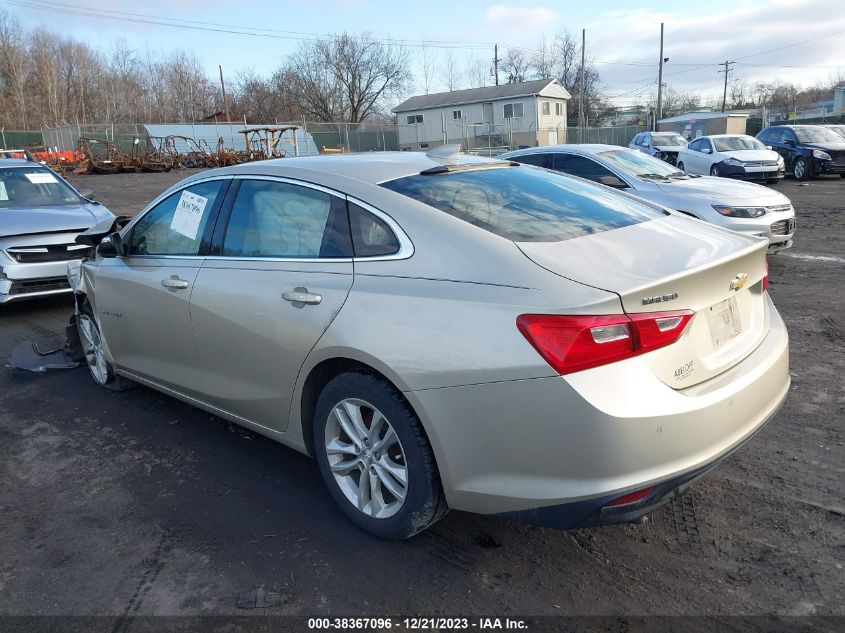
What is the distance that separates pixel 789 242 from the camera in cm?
840

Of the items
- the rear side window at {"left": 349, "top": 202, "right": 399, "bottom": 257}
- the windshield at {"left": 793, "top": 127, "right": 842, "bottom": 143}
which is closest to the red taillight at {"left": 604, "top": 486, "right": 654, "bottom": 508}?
the rear side window at {"left": 349, "top": 202, "right": 399, "bottom": 257}

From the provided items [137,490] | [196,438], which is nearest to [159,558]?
[137,490]

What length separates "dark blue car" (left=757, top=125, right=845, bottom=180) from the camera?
1942cm

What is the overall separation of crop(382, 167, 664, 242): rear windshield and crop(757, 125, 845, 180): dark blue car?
19.5m

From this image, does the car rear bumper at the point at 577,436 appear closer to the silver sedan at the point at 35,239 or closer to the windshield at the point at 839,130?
the silver sedan at the point at 35,239

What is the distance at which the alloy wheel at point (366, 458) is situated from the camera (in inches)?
111

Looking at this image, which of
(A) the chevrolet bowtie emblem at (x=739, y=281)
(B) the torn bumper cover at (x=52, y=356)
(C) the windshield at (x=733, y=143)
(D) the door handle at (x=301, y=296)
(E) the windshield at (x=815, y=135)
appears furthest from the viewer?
(E) the windshield at (x=815, y=135)

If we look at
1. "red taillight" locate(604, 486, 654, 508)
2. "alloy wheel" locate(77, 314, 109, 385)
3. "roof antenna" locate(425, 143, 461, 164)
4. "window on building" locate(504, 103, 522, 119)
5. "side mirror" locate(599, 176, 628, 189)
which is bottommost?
"alloy wheel" locate(77, 314, 109, 385)

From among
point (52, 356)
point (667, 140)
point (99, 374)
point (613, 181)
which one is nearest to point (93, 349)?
point (99, 374)

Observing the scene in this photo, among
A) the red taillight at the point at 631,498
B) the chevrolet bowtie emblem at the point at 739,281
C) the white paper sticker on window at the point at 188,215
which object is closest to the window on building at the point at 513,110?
the white paper sticker on window at the point at 188,215

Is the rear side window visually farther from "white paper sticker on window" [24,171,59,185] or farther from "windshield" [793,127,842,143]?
"windshield" [793,127,842,143]

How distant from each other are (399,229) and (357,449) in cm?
101

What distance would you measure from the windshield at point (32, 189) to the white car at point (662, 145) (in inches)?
653

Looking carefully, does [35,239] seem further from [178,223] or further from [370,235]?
[370,235]
